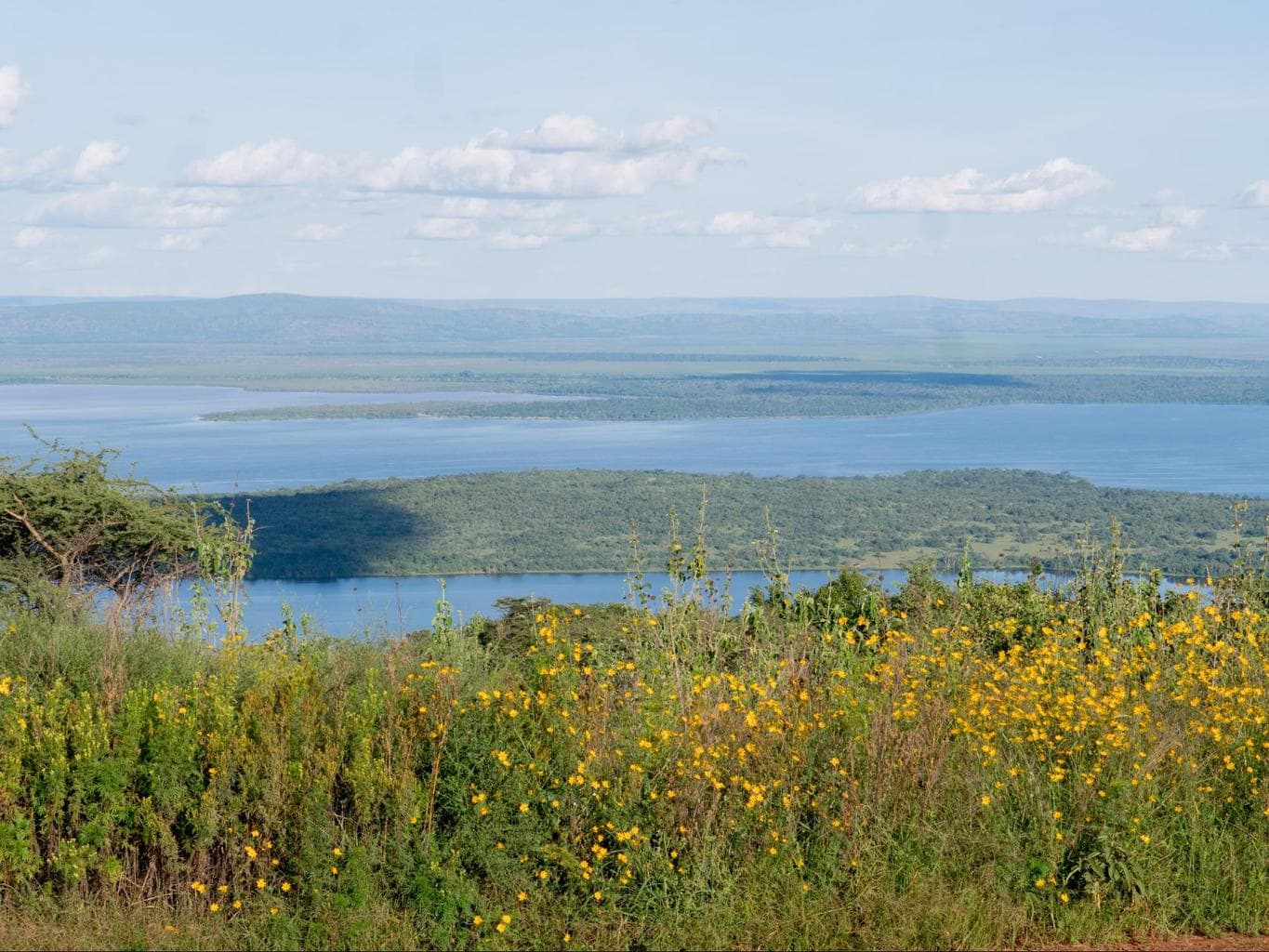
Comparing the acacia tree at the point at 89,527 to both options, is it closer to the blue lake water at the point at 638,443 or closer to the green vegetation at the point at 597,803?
the green vegetation at the point at 597,803

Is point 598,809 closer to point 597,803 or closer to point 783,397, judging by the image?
point 597,803

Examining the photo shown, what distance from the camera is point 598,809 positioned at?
475 cm

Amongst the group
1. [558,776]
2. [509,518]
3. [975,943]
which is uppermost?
[558,776]

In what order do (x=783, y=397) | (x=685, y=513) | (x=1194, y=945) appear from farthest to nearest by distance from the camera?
(x=783, y=397)
(x=685, y=513)
(x=1194, y=945)

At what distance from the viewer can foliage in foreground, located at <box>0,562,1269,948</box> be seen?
4.50 m

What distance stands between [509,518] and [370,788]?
69718mm

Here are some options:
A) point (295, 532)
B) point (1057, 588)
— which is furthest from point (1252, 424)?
point (1057, 588)

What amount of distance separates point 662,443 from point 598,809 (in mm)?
119344

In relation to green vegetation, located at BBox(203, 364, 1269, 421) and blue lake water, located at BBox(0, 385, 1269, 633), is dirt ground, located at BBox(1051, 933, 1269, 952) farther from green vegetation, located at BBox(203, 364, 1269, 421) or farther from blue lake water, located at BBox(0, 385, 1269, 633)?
green vegetation, located at BBox(203, 364, 1269, 421)

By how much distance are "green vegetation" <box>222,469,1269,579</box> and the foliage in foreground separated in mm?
48184

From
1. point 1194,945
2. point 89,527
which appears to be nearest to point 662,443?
point 89,527

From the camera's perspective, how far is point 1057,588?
1079cm

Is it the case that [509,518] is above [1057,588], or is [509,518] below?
below

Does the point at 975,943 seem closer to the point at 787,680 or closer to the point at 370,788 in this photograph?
the point at 787,680
